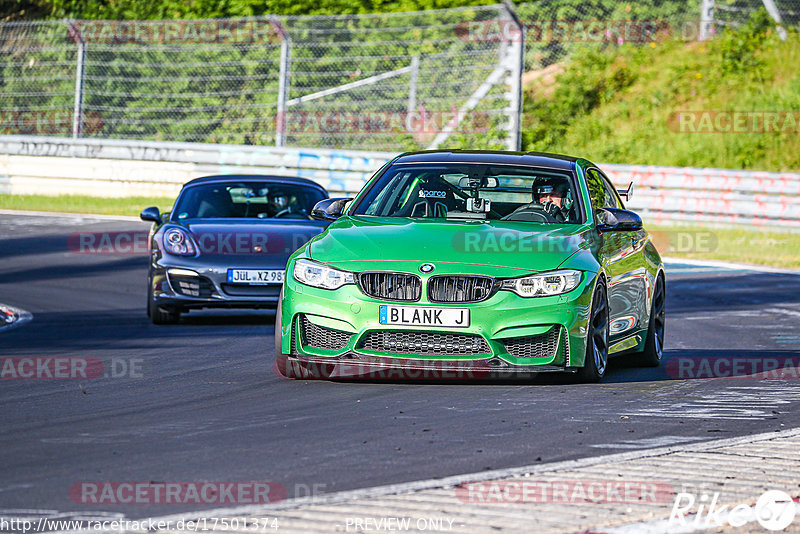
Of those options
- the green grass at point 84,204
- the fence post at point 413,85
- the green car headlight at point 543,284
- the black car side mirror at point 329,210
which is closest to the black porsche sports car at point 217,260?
the black car side mirror at point 329,210

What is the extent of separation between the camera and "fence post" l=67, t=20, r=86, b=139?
91.6ft

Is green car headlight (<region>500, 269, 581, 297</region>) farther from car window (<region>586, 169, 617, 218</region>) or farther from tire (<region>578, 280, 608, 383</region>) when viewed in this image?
car window (<region>586, 169, 617, 218</region>)

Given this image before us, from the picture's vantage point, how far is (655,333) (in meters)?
9.89

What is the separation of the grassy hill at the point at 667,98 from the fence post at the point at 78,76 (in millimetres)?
9249

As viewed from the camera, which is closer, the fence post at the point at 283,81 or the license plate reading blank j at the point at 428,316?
the license plate reading blank j at the point at 428,316

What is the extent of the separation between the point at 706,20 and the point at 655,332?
71.6 feet

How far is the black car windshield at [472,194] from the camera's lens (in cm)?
925

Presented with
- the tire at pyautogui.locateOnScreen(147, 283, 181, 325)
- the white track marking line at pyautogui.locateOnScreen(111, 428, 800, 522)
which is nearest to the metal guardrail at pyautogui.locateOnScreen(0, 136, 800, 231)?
the tire at pyautogui.locateOnScreen(147, 283, 181, 325)

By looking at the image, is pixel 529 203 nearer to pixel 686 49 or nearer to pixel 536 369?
pixel 536 369

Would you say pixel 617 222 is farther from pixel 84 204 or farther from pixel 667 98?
pixel 667 98

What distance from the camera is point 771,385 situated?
8.83 m

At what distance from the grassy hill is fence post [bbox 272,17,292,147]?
5632 mm

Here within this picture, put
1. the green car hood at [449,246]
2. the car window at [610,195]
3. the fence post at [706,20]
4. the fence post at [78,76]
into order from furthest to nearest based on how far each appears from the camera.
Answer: the fence post at [706,20] < the fence post at [78,76] < the car window at [610,195] < the green car hood at [449,246]

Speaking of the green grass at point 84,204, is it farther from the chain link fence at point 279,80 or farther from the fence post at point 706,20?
the fence post at point 706,20
